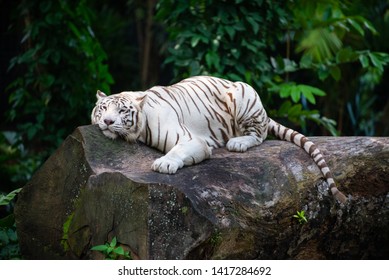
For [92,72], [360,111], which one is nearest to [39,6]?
[92,72]

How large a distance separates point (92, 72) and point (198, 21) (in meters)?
1.41

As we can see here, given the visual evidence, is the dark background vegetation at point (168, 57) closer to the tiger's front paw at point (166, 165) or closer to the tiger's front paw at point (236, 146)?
the tiger's front paw at point (236, 146)

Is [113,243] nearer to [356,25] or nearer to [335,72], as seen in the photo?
[335,72]

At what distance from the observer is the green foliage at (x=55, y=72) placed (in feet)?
22.8

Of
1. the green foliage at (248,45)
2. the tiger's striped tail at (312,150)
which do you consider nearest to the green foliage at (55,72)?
the green foliage at (248,45)

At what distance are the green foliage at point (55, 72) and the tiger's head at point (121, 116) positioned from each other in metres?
2.54

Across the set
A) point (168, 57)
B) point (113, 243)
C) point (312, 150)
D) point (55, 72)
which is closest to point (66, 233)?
point (113, 243)

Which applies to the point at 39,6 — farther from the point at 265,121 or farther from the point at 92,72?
the point at 265,121

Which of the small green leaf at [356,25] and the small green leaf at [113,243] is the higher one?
the small green leaf at [356,25]

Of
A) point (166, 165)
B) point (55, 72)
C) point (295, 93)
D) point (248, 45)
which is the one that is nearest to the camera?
point (166, 165)

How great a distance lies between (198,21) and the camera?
6688 mm

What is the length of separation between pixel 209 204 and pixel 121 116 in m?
0.92

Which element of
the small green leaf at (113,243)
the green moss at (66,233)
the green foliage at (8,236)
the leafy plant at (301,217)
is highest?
the small green leaf at (113,243)

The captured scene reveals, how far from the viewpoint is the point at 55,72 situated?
7.21 meters
